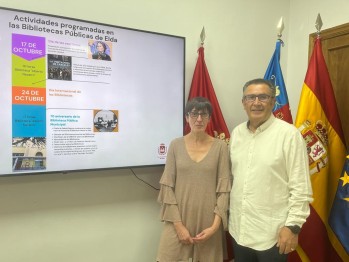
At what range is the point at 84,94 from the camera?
1718 mm

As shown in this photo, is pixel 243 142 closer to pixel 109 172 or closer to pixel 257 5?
pixel 109 172

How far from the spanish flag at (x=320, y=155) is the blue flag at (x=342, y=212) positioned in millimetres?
131

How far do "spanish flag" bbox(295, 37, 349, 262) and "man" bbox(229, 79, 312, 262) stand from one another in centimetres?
49

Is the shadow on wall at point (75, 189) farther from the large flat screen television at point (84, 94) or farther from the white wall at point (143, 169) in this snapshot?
the large flat screen television at point (84, 94)

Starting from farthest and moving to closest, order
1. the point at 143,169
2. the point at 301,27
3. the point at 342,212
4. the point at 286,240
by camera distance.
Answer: the point at 301,27, the point at 143,169, the point at 342,212, the point at 286,240

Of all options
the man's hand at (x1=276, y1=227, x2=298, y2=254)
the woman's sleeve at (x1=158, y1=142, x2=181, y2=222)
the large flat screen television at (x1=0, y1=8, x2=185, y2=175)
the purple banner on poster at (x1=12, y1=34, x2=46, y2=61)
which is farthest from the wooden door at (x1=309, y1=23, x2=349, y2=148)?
the purple banner on poster at (x1=12, y1=34, x2=46, y2=61)

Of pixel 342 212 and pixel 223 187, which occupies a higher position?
pixel 223 187

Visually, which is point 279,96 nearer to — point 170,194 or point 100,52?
point 170,194

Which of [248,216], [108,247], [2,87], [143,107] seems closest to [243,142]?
[248,216]

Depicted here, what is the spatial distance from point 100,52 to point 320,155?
149 centimetres

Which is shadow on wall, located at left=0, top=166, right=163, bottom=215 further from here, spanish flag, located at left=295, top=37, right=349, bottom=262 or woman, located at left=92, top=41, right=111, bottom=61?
spanish flag, located at left=295, top=37, right=349, bottom=262

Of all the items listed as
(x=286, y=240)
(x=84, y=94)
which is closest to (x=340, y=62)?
(x=286, y=240)

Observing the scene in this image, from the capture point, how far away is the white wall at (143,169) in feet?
5.71

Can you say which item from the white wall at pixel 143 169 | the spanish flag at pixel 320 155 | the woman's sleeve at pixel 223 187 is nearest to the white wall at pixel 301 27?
the white wall at pixel 143 169
